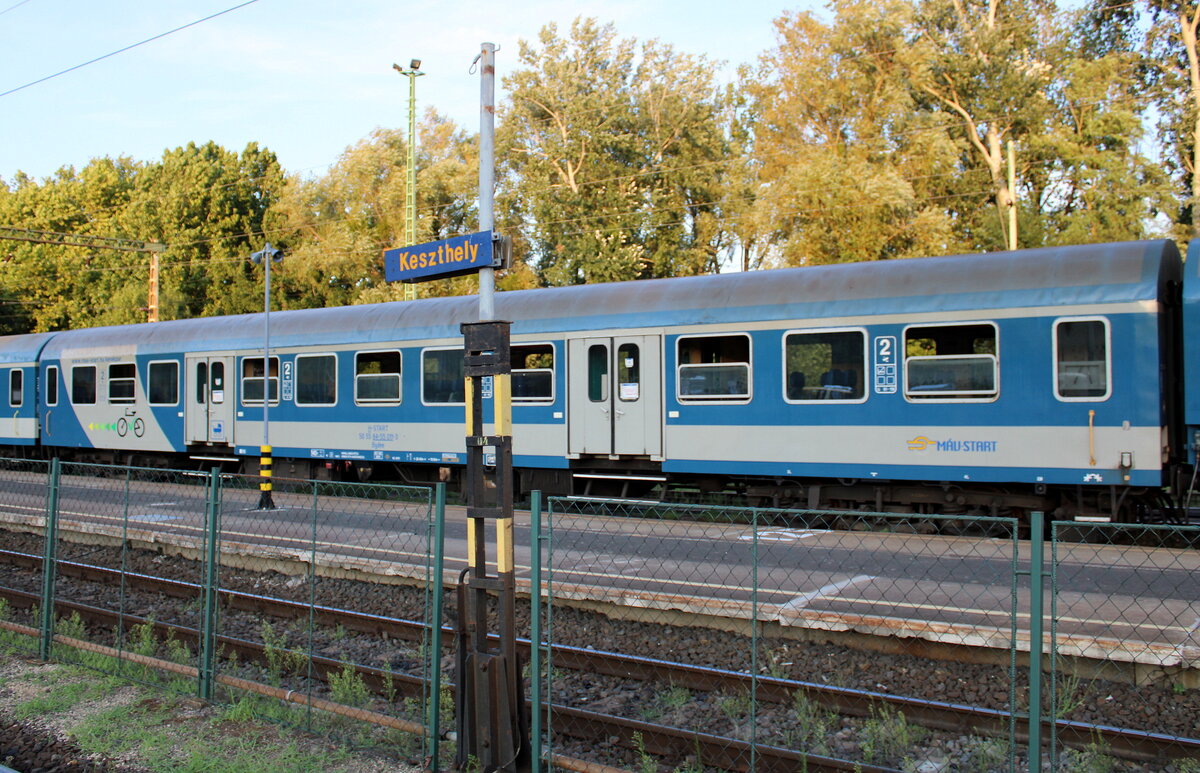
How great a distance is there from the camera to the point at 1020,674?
7012mm

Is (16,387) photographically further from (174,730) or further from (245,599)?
(174,730)

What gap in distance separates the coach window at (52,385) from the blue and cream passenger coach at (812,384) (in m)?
7.19

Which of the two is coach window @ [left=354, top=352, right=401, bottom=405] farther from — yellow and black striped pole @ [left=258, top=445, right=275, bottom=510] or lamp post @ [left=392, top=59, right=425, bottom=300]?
lamp post @ [left=392, top=59, right=425, bottom=300]

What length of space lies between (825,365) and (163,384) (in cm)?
1403

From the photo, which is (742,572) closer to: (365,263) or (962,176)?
(962,176)

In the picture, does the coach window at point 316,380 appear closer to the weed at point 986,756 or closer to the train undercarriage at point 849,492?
the train undercarriage at point 849,492

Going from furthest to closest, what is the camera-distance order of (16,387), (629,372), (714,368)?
(16,387) → (629,372) → (714,368)

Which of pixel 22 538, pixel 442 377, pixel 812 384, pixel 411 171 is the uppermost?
pixel 411 171

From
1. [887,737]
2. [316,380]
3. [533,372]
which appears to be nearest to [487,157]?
[887,737]

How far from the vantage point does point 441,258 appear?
225 inches

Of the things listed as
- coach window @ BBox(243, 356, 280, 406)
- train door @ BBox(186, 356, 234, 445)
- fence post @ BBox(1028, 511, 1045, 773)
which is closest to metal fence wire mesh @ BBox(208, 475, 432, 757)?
fence post @ BBox(1028, 511, 1045, 773)

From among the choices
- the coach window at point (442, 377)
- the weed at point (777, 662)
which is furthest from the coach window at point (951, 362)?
the coach window at point (442, 377)

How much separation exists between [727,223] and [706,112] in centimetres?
445

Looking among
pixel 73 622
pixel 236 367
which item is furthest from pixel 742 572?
pixel 236 367
